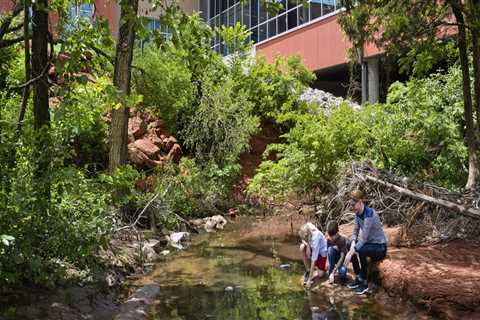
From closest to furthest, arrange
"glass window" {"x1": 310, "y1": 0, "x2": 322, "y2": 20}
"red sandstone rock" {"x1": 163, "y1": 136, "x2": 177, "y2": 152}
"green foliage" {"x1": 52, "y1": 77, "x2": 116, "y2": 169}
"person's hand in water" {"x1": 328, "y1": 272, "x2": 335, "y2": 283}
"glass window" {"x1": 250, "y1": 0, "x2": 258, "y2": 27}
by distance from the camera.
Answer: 1. "green foliage" {"x1": 52, "y1": 77, "x2": 116, "y2": 169}
2. "person's hand in water" {"x1": 328, "y1": 272, "x2": 335, "y2": 283}
3. "red sandstone rock" {"x1": 163, "y1": 136, "x2": 177, "y2": 152}
4. "glass window" {"x1": 310, "y1": 0, "x2": 322, "y2": 20}
5. "glass window" {"x1": 250, "y1": 0, "x2": 258, "y2": 27}

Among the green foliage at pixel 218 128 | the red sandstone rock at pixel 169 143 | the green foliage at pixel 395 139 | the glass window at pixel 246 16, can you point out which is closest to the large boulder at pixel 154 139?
the red sandstone rock at pixel 169 143

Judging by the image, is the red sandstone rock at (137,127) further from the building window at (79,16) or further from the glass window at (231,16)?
the glass window at (231,16)

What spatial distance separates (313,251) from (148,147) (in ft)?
35.6

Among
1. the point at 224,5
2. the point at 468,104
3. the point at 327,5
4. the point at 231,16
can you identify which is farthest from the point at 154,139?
the point at 224,5

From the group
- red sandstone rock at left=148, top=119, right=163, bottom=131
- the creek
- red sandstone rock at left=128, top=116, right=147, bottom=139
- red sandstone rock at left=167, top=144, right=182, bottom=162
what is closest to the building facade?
red sandstone rock at left=148, top=119, right=163, bottom=131

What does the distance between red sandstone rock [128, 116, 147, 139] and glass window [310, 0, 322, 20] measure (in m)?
11.4

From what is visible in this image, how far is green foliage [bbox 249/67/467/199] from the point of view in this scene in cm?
1209

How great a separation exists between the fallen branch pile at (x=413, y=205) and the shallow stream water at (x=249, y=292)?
1.68 meters

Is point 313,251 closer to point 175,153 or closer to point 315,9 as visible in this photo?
point 175,153

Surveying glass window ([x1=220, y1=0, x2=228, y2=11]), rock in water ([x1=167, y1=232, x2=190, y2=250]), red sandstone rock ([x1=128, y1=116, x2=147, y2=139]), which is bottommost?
rock in water ([x1=167, y1=232, x2=190, y2=250])

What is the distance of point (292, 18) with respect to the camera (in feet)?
92.3

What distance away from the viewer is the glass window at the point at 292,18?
2794cm

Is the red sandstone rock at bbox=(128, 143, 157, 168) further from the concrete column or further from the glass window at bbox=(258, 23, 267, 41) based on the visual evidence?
the glass window at bbox=(258, 23, 267, 41)

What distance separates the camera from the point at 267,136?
22.8 m
